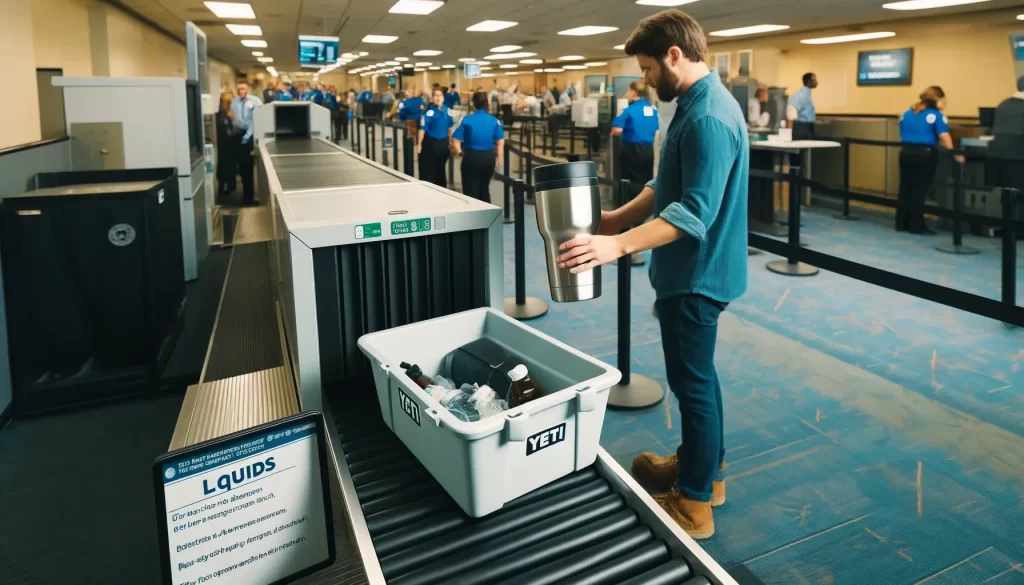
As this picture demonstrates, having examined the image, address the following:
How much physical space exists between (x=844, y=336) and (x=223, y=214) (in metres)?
6.81

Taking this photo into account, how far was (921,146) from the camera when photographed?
7.37 m

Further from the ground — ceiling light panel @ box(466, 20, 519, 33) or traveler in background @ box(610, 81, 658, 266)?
ceiling light panel @ box(466, 20, 519, 33)

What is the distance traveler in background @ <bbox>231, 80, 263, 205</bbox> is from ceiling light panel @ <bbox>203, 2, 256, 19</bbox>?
2642 mm

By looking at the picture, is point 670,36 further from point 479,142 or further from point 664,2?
point 664,2

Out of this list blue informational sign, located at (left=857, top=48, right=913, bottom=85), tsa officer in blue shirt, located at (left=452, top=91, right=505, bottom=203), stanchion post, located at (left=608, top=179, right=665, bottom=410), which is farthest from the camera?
blue informational sign, located at (left=857, top=48, right=913, bottom=85)

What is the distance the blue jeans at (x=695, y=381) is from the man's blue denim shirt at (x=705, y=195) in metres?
0.06

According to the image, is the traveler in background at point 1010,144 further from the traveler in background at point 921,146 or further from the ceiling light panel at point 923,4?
the ceiling light panel at point 923,4

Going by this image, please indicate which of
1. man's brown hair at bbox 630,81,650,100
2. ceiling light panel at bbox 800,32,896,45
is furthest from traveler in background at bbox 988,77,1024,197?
ceiling light panel at bbox 800,32,896,45

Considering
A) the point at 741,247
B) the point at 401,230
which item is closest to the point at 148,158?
the point at 401,230

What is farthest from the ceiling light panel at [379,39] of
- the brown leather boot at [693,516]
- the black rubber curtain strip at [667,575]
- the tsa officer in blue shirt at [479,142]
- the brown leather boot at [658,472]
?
the black rubber curtain strip at [667,575]

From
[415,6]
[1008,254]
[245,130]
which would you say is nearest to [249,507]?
[1008,254]

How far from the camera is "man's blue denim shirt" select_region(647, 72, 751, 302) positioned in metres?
1.75

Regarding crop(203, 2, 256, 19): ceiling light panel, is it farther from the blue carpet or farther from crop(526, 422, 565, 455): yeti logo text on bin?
crop(526, 422, 565, 455): yeti logo text on bin

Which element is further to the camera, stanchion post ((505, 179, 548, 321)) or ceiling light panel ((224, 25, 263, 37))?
ceiling light panel ((224, 25, 263, 37))
